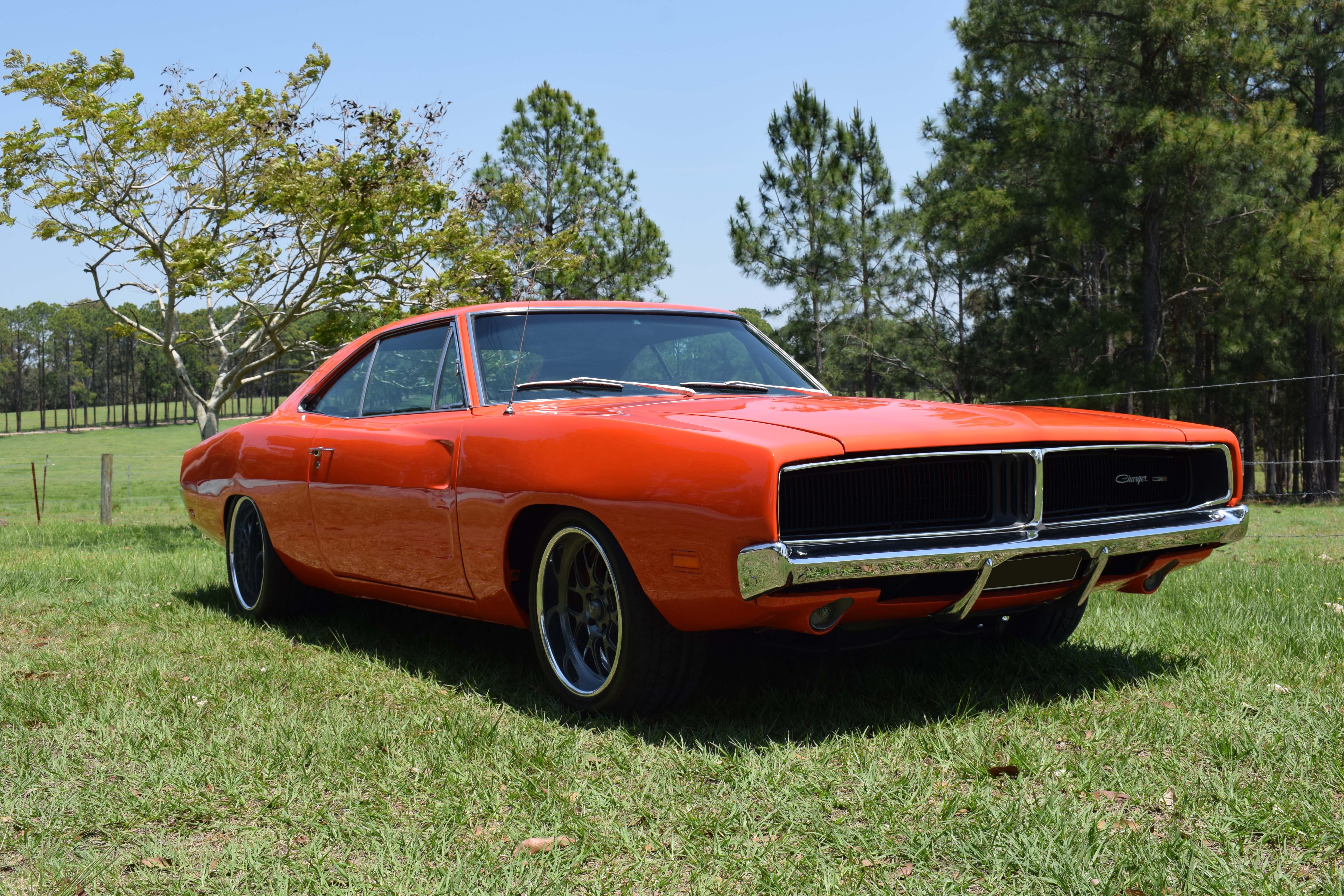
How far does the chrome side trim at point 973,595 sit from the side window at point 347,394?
2.88 metres

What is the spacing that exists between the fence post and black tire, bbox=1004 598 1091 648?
13.9m

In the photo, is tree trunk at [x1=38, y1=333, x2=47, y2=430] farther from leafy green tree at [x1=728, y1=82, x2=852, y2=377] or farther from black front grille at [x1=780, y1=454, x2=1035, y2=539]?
black front grille at [x1=780, y1=454, x2=1035, y2=539]

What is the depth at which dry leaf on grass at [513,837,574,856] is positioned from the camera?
2623 mm

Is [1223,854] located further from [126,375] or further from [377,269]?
[126,375]

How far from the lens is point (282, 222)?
13.0 metres

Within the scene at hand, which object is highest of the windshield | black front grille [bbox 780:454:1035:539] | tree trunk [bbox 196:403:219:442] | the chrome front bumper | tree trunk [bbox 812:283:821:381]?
tree trunk [bbox 812:283:821:381]

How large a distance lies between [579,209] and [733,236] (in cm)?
543

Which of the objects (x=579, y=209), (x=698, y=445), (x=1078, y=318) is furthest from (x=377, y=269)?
(x=1078, y=318)

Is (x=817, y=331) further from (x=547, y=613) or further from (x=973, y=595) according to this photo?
(x=973, y=595)

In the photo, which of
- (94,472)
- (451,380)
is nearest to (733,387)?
(451,380)

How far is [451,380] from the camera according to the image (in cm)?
450

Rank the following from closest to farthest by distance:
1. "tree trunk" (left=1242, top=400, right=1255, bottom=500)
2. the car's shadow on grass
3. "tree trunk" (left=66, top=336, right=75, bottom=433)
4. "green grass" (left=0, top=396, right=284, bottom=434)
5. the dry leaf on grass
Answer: the dry leaf on grass → the car's shadow on grass → "tree trunk" (left=1242, top=400, right=1255, bottom=500) → "green grass" (left=0, top=396, right=284, bottom=434) → "tree trunk" (left=66, top=336, right=75, bottom=433)

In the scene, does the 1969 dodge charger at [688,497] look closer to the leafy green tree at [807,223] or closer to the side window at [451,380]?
the side window at [451,380]

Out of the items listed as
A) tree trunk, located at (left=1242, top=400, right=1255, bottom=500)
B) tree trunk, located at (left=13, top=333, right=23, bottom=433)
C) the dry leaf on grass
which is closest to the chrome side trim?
the dry leaf on grass
